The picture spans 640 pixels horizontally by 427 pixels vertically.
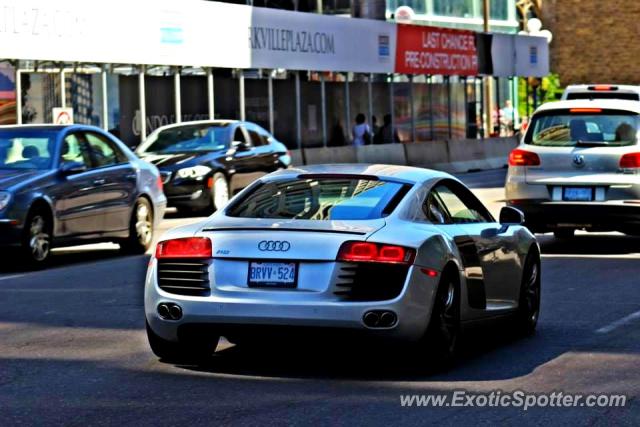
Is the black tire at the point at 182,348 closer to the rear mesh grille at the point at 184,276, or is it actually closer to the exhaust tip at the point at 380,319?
the rear mesh grille at the point at 184,276

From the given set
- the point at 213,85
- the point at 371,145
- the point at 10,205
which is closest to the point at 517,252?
the point at 10,205

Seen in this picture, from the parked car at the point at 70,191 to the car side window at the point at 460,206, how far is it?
653 cm

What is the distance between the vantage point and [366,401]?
8477 mm

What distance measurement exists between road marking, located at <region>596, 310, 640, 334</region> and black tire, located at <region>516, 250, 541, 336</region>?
1.60 feet

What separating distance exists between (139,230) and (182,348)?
9.07 meters

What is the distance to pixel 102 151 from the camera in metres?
18.2

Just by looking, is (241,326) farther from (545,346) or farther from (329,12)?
(329,12)

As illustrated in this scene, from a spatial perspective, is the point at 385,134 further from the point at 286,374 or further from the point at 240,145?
the point at 286,374

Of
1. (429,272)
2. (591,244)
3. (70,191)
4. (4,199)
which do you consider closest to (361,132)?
(591,244)

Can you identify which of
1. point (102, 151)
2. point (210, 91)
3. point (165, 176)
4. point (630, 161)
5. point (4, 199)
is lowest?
point (165, 176)

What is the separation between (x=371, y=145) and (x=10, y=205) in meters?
26.2

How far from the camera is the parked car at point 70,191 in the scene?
1636 cm

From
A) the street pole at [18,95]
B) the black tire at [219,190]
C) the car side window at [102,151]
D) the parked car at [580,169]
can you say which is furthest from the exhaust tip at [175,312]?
the street pole at [18,95]

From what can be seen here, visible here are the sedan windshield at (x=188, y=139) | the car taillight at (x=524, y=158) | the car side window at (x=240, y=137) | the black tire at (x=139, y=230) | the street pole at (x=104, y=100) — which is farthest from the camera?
the street pole at (x=104, y=100)
